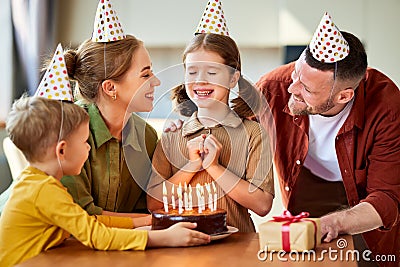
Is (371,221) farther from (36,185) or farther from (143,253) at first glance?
(36,185)

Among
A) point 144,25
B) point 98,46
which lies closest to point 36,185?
point 98,46

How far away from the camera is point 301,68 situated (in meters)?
2.23

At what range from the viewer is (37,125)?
1.64m

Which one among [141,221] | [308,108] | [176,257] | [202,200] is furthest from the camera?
[308,108]

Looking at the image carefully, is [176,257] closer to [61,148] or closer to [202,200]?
[202,200]

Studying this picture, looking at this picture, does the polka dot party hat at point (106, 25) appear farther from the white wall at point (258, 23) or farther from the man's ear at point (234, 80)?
the white wall at point (258, 23)

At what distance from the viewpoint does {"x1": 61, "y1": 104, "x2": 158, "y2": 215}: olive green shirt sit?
1919 millimetres

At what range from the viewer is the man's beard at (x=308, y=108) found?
2.25 meters

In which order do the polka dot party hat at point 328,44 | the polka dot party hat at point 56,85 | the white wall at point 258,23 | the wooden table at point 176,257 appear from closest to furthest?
the wooden table at point 176,257 → the polka dot party hat at point 56,85 → the polka dot party hat at point 328,44 → the white wall at point 258,23

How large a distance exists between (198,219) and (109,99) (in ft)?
1.79

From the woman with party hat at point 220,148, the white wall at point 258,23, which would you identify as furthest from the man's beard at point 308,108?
the white wall at point 258,23

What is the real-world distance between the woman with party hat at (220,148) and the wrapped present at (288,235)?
1.02 feet

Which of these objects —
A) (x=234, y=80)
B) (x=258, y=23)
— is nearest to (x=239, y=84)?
(x=234, y=80)

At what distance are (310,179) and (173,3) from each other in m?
1.89
